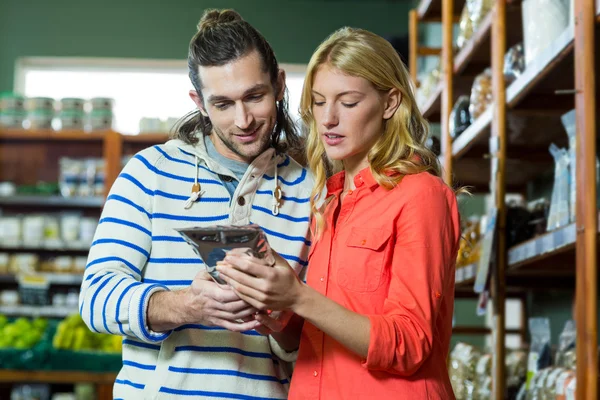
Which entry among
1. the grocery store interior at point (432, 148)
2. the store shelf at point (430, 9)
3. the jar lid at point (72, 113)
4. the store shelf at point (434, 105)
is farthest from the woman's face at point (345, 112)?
the jar lid at point (72, 113)

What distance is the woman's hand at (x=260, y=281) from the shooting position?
139 centimetres

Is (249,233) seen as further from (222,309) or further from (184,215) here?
(184,215)

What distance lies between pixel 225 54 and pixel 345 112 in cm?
33

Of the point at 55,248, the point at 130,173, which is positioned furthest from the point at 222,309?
the point at 55,248

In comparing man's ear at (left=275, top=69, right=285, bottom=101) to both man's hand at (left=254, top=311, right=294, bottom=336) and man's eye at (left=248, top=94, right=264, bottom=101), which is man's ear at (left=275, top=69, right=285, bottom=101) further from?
man's hand at (left=254, top=311, right=294, bottom=336)

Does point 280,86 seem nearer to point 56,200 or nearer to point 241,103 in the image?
point 241,103

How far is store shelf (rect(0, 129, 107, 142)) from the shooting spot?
20.1ft

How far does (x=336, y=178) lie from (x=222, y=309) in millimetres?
428

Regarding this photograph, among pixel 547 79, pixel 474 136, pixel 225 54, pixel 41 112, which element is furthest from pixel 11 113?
pixel 225 54

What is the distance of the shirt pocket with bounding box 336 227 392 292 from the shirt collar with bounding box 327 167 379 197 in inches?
4.4

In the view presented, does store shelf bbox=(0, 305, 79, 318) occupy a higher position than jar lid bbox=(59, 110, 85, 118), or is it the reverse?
jar lid bbox=(59, 110, 85, 118)

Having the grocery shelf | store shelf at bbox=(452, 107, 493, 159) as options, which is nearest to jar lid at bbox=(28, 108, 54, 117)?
the grocery shelf

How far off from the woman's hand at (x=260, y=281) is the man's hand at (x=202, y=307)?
0.17 ft

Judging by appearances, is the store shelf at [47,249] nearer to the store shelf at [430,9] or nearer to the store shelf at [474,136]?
the store shelf at [430,9]
